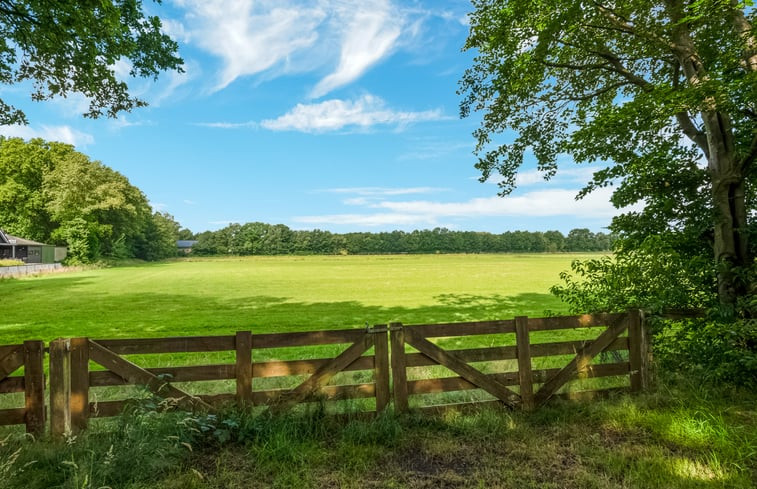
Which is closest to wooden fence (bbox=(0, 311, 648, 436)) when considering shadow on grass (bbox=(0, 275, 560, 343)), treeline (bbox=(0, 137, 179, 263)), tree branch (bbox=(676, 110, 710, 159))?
tree branch (bbox=(676, 110, 710, 159))

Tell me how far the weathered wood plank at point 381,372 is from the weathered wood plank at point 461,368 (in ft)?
1.12

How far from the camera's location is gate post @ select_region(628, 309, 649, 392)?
5.62m

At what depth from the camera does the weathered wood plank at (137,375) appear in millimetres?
4461

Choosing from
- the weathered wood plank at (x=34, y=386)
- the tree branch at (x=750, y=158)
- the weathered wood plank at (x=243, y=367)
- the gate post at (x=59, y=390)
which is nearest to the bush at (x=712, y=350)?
the tree branch at (x=750, y=158)

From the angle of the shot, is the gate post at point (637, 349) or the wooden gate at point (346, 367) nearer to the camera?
the wooden gate at point (346, 367)

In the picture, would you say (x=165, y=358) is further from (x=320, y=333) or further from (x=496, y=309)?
(x=496, y=309)

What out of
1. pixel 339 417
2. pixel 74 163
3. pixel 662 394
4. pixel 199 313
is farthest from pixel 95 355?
pixel 74 163

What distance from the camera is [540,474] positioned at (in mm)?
3789

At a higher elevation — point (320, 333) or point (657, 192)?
point (657, 192)

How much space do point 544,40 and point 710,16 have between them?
2279 millimetres

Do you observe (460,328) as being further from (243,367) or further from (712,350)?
(712,350)

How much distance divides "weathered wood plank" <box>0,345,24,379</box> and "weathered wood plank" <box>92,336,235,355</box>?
0.76 meters

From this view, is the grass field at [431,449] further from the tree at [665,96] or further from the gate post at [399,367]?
the tree at [665,96]

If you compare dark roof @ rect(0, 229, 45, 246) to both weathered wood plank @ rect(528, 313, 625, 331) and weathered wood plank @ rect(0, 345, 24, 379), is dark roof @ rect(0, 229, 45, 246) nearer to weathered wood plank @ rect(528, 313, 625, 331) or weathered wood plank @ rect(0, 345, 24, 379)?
weathered wood plank @ rect(0, 345, 24, 379)
